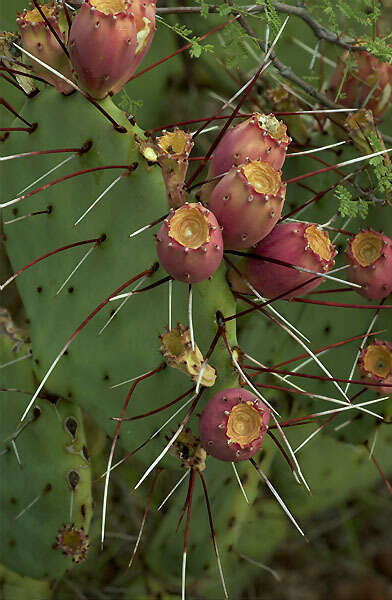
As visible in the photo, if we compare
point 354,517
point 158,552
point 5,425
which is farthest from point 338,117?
point 354,517

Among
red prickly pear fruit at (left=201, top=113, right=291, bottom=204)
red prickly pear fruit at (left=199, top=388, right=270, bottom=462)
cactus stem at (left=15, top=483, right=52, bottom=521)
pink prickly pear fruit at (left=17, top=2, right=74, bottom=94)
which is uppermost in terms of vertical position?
pink prickly pear fruit at (left=17, top=2, right=74, bottom=94)

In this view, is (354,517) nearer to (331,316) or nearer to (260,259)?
(331,316)

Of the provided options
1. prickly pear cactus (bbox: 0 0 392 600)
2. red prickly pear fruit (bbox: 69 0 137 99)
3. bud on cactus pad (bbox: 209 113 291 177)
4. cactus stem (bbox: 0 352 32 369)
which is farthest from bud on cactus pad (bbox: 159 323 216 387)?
cactus stem (bbox: 0 352 32 369)

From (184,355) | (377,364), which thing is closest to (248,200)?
(184,355)

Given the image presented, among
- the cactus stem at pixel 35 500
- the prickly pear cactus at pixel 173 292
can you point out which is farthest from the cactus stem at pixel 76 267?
the cactus stem at pixel 35 500

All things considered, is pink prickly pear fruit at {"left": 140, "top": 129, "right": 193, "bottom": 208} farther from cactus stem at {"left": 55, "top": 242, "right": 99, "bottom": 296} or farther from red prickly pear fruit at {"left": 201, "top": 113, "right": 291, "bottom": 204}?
cactus stem at {"left": 55, "top": 242, "right": 99, "bottom": 296}

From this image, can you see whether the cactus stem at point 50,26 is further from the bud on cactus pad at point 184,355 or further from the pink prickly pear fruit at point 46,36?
the bud on cactus pad at point 184,355

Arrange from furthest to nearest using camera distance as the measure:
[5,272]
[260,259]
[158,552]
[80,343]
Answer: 1. [5,272]
2. [158,552]
3. [80,343]
4. [260,259]
